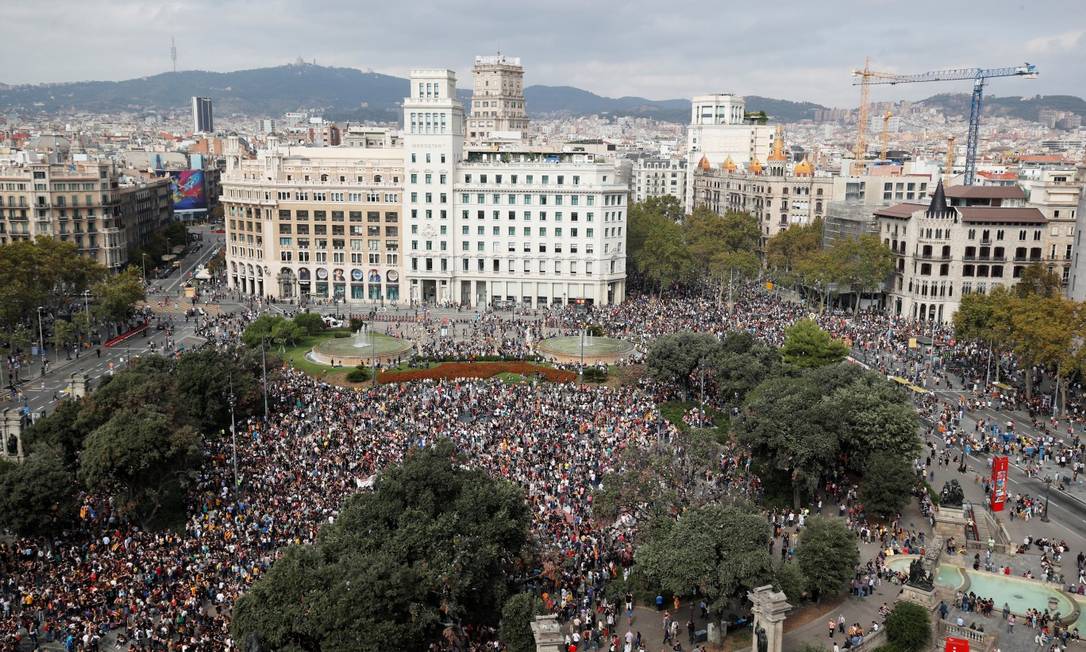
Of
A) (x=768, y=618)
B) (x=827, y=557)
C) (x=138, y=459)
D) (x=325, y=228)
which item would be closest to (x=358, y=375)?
(x=138, y=459)

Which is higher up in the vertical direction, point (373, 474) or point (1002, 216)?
point (1002, 216)

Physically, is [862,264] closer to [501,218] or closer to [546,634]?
[501,218]

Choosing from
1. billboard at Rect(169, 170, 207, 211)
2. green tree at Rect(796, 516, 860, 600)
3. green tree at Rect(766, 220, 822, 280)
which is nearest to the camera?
green tree at Rect(796, 516, 860, 600)

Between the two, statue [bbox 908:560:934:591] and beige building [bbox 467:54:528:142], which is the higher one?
beige building [bbox 467:54:528:142]

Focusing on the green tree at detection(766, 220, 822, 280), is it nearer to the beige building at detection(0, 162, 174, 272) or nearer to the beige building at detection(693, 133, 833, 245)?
the beige building at detection(693, 133, 833, 245)

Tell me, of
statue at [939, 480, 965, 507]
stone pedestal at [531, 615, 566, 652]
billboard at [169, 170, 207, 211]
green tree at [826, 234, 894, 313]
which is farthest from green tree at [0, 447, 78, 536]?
billboard at [169, 170, 207, 211]

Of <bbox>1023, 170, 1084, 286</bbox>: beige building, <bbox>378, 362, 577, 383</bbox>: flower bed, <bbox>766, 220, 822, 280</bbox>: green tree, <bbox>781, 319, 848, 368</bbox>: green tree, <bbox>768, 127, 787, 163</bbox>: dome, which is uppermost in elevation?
<bbox>768, 127, 787, 163</bbox>: dome

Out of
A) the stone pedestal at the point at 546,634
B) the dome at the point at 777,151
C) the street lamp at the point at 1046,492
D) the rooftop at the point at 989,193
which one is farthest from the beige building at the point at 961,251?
the stone pedestal at the point at 546,634

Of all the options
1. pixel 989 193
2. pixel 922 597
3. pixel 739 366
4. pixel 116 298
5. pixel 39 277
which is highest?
pixel 989 193

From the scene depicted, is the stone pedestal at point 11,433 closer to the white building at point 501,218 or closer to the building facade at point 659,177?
the white building at point 501,218
